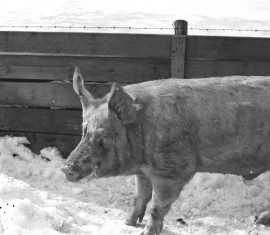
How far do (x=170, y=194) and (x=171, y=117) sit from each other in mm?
710

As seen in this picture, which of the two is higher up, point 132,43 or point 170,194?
point 132,43

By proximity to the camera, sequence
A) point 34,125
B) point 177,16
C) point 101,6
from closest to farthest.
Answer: point 34,125, point 177,16, point 101,6

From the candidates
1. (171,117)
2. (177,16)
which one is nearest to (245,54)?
(171,117)

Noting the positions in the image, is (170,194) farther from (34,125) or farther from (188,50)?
(34,125)

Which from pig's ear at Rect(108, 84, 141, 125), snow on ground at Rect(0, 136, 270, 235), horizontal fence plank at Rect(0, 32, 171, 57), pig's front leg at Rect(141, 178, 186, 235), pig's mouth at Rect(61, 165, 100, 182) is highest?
horizontal fence plank at Rect(0, 32, 171, 57)

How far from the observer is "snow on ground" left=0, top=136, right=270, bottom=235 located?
4605 millimetres

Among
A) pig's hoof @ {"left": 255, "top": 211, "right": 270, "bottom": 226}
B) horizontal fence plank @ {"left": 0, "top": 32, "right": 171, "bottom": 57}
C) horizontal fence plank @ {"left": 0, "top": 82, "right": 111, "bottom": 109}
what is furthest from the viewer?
horizontal fence plank @ {"left": 0, "top": 82, "right": 111, "bottom": 109}

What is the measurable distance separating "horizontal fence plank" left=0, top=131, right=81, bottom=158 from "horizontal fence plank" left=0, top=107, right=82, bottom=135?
5 centimetres

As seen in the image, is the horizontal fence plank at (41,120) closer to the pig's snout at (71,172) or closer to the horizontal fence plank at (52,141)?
the horizontal fence plank at (52,141)

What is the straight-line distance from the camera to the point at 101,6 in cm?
1506

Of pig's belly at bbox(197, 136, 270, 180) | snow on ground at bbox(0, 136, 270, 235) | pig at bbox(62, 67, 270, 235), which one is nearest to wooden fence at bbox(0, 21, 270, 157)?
snow on ground at bbox(0, 136, 270, 235)

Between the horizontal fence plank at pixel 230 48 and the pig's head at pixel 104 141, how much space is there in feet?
7.09

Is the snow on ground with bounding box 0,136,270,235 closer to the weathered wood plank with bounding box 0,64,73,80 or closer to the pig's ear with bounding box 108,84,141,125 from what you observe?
the weathered wood plank with bounding box 0,64,73,80

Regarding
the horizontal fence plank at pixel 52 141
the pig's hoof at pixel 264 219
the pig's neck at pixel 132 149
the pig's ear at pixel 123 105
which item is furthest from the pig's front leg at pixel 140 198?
the horizontal fence plank at pixel 52 141
